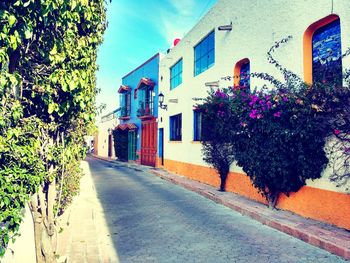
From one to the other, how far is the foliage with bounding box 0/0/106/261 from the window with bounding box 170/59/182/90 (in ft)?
42.1

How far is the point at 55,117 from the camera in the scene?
3279 mm

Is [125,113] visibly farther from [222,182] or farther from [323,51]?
[323,51]

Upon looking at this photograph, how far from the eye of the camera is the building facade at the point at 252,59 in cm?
623

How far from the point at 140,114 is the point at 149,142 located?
2.68m

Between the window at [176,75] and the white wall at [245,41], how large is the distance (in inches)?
12.9

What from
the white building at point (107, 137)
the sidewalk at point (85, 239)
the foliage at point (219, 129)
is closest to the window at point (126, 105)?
the white building at point (107, 137)

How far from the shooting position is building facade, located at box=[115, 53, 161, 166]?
2091 cm

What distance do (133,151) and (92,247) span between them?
20.2 meters

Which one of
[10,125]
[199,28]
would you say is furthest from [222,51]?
[10,125]

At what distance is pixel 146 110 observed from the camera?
21469mm

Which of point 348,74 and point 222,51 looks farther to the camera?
point 222,51

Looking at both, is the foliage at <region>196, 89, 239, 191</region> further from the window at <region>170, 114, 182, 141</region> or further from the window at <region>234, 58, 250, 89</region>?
the window at <region>170, 114, 182, 141</region>

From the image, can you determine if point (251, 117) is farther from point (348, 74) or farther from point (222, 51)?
point (222, 51)

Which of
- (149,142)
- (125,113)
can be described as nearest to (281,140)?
(149,142)
